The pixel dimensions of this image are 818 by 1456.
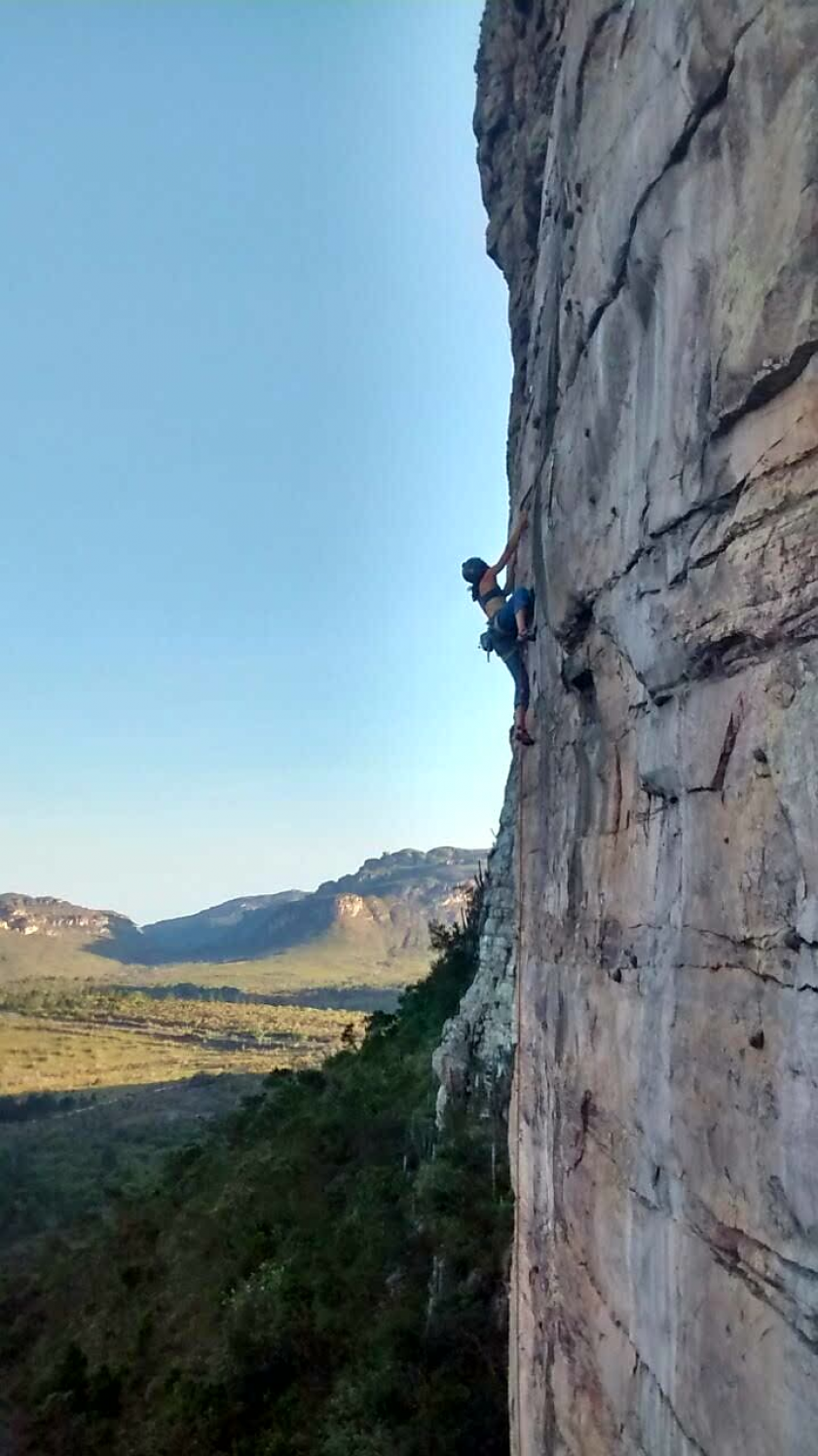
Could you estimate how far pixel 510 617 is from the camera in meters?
7.60

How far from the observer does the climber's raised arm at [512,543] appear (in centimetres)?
731

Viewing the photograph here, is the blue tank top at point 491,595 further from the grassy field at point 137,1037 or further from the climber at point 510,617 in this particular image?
the grassy field at point 137,1037

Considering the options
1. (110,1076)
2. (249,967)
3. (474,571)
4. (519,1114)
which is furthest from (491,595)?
(249,967)

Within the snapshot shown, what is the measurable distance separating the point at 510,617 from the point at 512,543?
0.56 meters

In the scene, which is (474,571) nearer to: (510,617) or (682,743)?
(510,617)

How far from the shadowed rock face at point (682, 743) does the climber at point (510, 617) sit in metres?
1.20

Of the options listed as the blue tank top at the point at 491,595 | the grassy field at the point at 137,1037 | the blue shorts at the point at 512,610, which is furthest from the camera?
the grassy field at the point at 137,1037

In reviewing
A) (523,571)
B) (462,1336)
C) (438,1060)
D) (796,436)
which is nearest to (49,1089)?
(438,1060)

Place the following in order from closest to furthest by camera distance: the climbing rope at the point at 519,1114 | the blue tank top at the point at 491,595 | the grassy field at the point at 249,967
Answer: the climbing rope at the point at 519,1114 → the blue tank top at the point at 491,595 → the grassy field at the point at 249,967

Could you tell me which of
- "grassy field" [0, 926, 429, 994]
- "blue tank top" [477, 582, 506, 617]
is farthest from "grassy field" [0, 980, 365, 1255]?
"blue tank top" [477, 582, 506, 617]

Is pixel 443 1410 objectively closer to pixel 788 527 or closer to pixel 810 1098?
pixel 810 1098

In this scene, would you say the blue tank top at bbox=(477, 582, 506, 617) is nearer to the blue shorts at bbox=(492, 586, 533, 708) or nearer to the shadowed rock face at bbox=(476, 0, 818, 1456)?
the blue shorts at bbox=(492, 586, 533, 708)

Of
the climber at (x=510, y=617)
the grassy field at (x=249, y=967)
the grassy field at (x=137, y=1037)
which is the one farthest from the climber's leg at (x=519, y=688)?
the grassy field at (x=249, y=967)

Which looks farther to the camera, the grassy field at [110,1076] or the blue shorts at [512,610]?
the grassy field at [110,1076]
